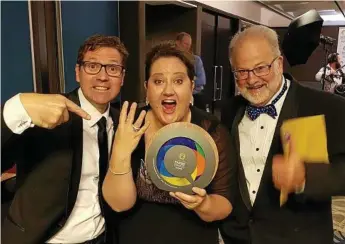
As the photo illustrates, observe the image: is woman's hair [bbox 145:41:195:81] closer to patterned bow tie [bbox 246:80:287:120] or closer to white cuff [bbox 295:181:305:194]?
patterned bow tie [bbox 246:80:287:120]

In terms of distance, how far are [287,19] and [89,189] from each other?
26.7 feet

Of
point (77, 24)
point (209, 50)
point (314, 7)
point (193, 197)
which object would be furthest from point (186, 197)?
point (314, 7)

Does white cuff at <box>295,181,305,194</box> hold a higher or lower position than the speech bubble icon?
lower

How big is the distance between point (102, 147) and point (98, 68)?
0.87ft

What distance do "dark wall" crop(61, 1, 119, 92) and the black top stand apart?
1283 millimetres

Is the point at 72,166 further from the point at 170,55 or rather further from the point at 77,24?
the point at 77,24

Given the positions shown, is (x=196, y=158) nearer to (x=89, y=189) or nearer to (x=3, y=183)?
(x=89, y=189)

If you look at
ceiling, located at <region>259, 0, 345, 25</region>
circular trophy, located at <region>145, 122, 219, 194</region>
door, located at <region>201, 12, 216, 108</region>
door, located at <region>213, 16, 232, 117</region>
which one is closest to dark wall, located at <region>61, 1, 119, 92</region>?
circular trophy, located at <region>145, 122, 219, 194</region>

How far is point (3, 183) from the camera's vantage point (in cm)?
137

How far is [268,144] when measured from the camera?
4.11ft

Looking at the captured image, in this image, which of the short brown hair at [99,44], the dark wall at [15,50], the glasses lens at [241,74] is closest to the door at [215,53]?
the dark wall at [15,50]

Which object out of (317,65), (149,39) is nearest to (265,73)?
(149,39)

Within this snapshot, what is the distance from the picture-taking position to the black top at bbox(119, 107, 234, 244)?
1091mm

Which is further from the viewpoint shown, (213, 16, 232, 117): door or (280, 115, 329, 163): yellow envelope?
(213, 16, 232, 117): door
